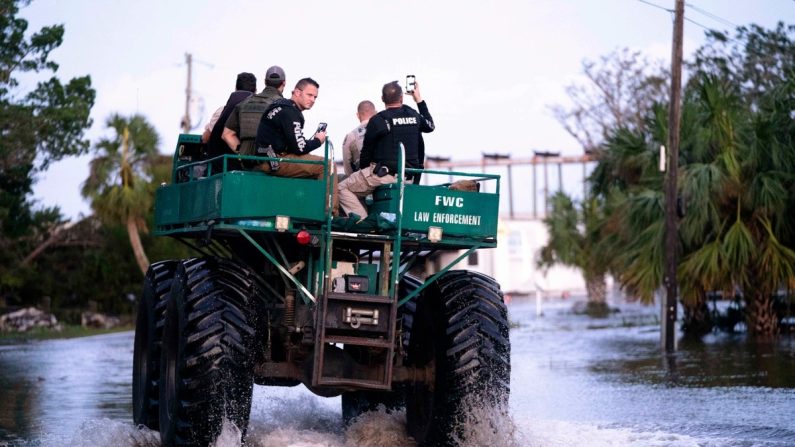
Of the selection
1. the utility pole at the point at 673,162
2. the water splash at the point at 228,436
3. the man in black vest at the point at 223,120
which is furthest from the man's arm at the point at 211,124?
the utility pole at the point at 673,162

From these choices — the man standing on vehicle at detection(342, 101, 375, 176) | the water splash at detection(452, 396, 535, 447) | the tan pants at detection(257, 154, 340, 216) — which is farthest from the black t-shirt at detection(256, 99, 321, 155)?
the water splash at detection(452, 396, 535, 447)

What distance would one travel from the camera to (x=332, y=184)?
10016 millimetres

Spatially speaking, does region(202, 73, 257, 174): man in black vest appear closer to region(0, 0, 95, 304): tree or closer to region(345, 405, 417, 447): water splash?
region(345, 405, 417, 447): water splash

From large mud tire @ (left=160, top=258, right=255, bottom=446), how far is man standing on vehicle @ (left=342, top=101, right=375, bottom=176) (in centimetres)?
186

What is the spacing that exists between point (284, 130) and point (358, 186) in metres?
0.72

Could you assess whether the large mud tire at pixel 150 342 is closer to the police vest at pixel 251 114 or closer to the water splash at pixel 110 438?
the water splash at pixel 110 438

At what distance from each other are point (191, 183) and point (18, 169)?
63.4 feet

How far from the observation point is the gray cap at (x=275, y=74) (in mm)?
11297

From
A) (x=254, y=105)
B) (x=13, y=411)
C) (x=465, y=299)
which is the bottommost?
(x=13, y=411)

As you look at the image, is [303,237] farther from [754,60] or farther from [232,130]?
[754,60]

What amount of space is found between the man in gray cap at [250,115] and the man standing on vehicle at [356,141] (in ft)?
2.37

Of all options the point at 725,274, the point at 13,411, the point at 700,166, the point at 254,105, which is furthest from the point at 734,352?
the point at 254,105

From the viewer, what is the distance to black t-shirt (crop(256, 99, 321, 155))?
10.4m

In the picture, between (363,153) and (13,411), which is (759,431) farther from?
(13,411)
